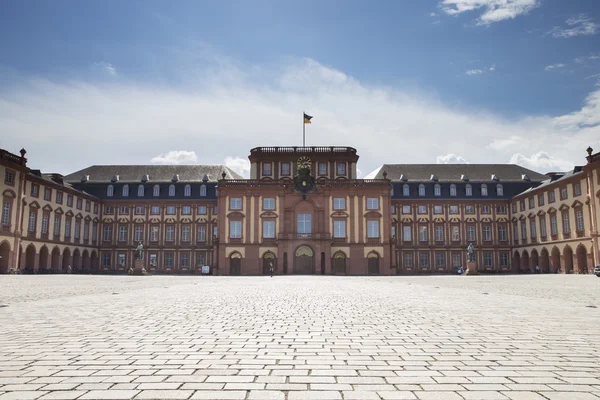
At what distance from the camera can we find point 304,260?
213 ft

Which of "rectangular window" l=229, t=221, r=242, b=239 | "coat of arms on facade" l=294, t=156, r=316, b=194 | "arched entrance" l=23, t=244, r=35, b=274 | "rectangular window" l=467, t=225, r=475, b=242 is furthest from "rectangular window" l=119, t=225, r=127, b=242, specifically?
"rectangular window" l=467, t=225, r=475, b=242

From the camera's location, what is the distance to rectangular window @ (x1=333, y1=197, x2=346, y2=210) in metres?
65.7

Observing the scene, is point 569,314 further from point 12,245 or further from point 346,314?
point 12,245

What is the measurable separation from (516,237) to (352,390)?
72.8 m

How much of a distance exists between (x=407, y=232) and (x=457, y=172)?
13.3m

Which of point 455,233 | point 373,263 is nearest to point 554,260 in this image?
point 455,233

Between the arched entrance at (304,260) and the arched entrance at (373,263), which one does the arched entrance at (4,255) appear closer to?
the arched entrance at (304,260)

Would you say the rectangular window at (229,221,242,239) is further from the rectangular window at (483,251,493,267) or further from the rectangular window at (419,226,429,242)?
the rectangular window at (483,251,493,267)

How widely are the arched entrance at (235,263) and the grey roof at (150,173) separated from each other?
15.5 m

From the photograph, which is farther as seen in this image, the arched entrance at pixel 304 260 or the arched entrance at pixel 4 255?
the arched entrance at pixel 304 260

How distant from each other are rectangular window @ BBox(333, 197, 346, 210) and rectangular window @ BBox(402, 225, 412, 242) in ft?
40.8

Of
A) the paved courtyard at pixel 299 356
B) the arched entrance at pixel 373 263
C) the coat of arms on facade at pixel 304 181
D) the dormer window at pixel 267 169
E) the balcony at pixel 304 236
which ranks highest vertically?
the dormer window at pixel 267 169

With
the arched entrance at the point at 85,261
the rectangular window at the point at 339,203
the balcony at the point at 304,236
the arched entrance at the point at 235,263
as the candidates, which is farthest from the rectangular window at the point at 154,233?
the rectangular window at the point at 339,203

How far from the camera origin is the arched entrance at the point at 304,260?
211 ft
